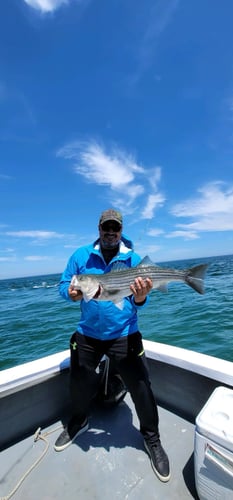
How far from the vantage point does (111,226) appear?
2955mm

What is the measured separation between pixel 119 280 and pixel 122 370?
3.27 feet

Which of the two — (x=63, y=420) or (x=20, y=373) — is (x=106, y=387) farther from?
(x=20, y=373)

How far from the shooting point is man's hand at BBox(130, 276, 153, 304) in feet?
8.96

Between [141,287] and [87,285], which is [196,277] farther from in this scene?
[87,285]

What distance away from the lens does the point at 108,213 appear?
2947 millimetres

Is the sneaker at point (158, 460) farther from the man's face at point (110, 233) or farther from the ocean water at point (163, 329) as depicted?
the ocean water at point (163, 329)

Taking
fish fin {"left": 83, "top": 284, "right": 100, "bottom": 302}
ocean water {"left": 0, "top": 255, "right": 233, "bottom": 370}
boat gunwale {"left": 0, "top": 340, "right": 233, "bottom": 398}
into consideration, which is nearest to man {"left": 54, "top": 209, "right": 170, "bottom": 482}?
fish fin {"left": 83, "top": 284, "right": 100, "bottom": 302}

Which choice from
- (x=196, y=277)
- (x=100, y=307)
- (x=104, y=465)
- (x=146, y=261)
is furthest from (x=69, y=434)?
(x=196, y=277)

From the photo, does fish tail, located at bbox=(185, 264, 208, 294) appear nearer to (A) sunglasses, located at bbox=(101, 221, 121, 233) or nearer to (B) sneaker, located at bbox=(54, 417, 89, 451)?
(A) sunglasses, located at bbox=(101, 221, 121, 233)

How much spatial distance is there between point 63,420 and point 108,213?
2.82 meters

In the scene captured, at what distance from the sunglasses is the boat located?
1716 mm

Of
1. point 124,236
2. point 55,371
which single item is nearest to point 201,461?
point 55,371

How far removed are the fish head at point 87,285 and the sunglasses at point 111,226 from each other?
0.62 meters

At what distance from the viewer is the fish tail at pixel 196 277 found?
2963 millimetres
